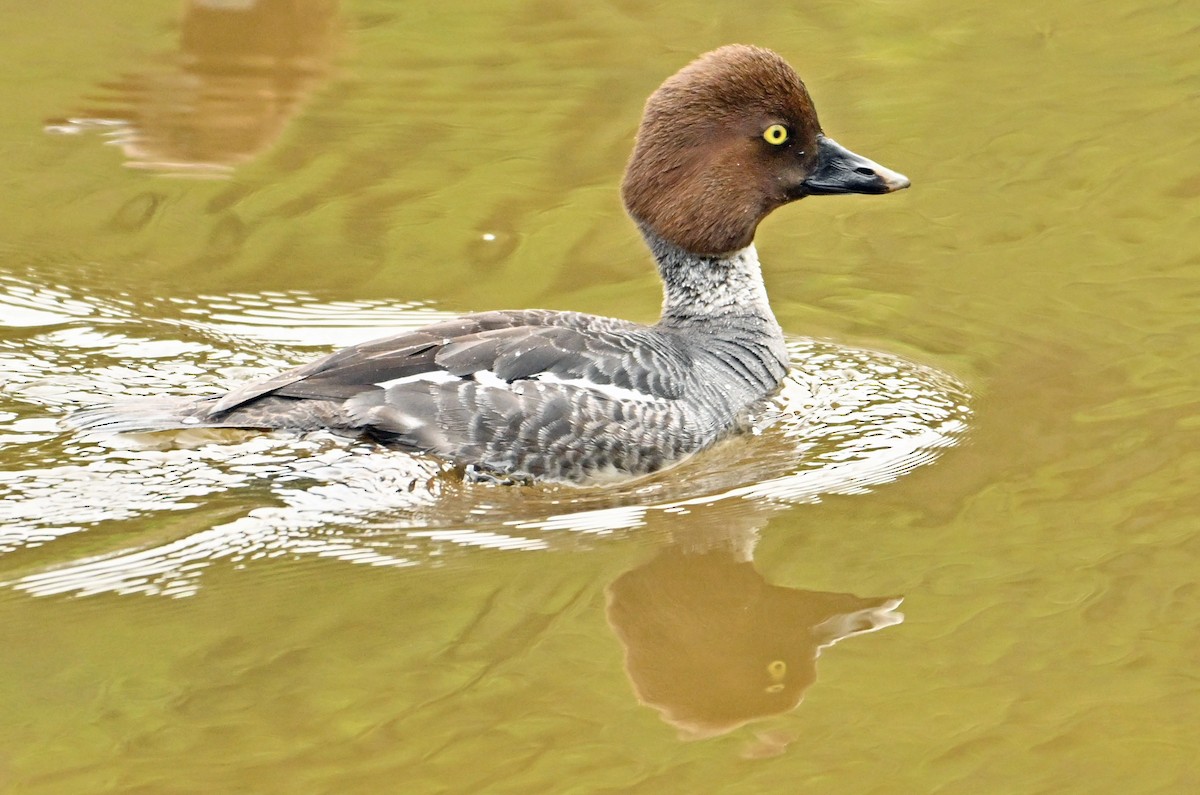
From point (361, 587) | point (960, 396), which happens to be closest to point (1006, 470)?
point (960, 396)

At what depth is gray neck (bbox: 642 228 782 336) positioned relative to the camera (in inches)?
301

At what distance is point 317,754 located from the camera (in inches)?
189

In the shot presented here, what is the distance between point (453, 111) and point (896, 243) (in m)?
3.22

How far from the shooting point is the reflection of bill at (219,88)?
33.3ft

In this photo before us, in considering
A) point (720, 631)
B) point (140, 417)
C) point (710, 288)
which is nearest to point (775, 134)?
point (710, 288)

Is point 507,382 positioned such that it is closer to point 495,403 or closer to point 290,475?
point 495,403

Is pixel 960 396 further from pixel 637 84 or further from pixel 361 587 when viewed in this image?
pixel 637 84

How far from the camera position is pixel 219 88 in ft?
36.0

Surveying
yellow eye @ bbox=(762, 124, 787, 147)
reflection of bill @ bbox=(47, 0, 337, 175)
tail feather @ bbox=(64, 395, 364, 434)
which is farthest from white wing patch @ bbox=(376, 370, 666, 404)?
reflection of bill @ bbox=(47, 0, 337, 175)

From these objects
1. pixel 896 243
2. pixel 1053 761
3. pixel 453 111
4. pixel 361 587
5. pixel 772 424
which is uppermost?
pixel 453 111

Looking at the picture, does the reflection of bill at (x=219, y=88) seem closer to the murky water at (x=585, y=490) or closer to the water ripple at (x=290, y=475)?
the murky water at (x=585, y=490)

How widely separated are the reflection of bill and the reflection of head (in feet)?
16.8

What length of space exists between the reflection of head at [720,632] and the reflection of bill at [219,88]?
5.11 m

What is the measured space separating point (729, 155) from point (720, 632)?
2556mm
